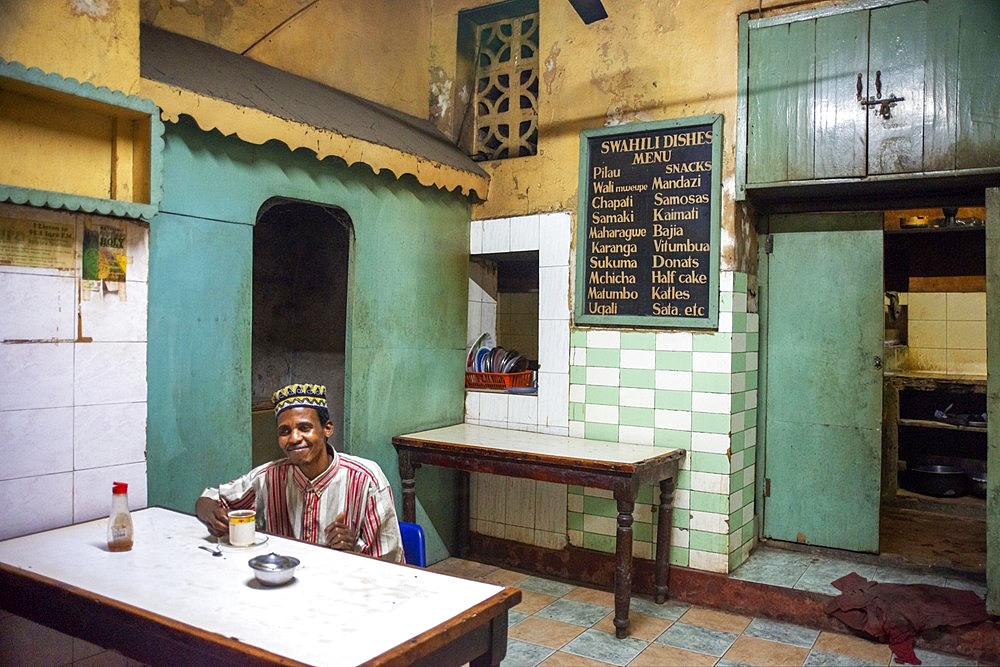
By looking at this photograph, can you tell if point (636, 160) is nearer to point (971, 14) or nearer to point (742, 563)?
point (971, 14)

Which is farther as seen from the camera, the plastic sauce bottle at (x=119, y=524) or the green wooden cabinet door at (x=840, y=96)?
the green wooden cabinet door at (x=840, y=96)

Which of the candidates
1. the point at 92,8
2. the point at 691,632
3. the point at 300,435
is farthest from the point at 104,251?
the point at 691,632

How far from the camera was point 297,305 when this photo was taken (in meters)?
5.57

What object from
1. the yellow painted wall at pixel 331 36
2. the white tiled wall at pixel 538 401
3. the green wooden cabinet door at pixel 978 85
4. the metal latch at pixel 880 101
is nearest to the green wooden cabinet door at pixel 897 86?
the metal latch at pixel 880 101

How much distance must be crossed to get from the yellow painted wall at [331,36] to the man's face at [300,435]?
233 centimetres

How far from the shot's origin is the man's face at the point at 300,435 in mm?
2641

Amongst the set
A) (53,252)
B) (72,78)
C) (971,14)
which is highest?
(971,14)

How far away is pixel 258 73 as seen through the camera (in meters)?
3.86

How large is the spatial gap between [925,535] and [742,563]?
5.51 ft

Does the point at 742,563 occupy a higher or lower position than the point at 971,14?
lower

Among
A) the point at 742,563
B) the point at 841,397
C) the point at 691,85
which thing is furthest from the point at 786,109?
the point at 742,563

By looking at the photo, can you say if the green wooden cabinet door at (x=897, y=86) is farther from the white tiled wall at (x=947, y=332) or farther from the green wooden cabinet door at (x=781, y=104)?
the white tiled wall at (x=947, y=332)

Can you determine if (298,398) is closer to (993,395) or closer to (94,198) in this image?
(94,198)

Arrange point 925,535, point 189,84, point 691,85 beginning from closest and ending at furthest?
point 189,84 < point 691,85 < point 925,535
